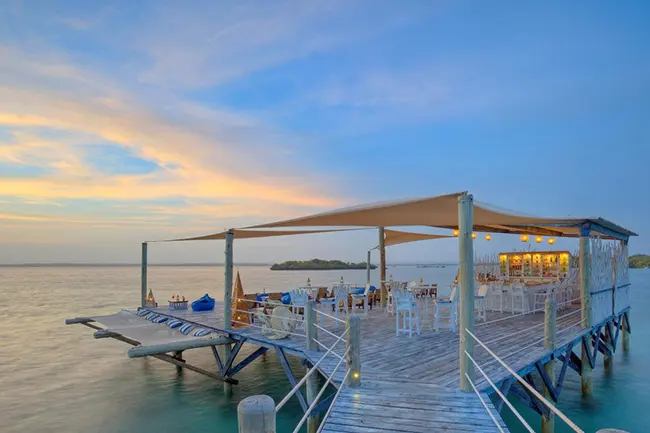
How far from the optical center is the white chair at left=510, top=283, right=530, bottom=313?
11.5m

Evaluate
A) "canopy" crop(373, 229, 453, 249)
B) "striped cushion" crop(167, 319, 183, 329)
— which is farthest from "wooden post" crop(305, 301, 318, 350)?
"canopy" crop(373, 229, 453, 249)

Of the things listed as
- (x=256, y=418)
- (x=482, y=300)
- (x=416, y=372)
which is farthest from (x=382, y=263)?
(x=256, y=418)

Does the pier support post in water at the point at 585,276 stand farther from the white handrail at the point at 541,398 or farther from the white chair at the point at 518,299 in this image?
the white handrail at the point at 541,398

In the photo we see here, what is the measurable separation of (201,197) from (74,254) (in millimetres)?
38049

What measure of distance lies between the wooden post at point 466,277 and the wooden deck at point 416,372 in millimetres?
339

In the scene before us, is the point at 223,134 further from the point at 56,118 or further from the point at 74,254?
the point at 74,254

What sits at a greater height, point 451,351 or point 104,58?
point 104,58

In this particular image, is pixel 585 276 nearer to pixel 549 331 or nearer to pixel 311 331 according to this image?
pixel 549 331

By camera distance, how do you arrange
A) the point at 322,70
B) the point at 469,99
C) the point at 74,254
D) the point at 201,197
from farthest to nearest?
the point at 74,254, the point at 201,197, the point at 469,99, the point at 322,70

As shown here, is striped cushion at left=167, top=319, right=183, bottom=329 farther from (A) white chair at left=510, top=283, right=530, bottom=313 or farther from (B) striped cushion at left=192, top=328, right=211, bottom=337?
(A) white chair at left=510, top=283, right=530, bottom=313

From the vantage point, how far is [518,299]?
12.2 m

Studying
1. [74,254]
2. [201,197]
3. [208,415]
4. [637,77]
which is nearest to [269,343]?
[208,415]

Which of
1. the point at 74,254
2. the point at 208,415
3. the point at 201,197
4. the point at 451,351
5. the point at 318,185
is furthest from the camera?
the point at 74,254

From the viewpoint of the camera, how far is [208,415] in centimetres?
864
